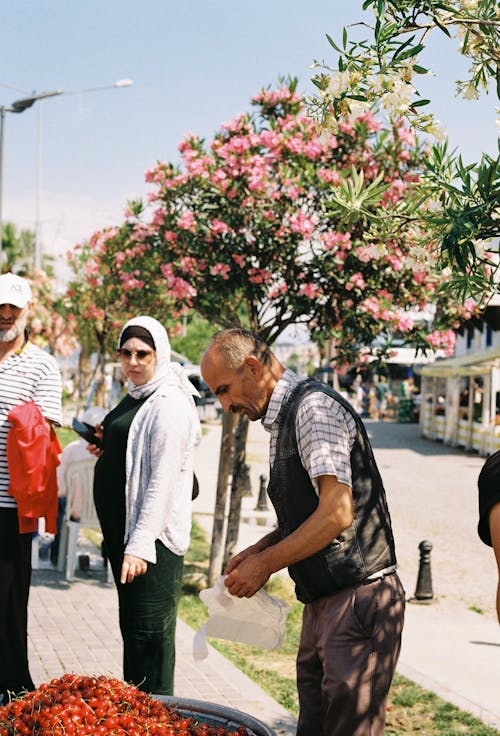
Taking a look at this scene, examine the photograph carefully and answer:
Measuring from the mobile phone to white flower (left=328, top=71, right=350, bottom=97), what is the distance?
2218 millimetres

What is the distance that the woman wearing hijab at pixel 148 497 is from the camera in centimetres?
410

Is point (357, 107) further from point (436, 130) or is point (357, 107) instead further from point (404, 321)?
point (404, 321)

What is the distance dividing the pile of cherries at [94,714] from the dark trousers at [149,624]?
3.88ft

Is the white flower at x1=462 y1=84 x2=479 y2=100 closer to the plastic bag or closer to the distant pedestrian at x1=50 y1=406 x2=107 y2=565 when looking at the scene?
the plastic bag

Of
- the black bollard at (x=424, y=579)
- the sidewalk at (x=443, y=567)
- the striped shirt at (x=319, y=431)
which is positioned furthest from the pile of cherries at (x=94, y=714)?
the black bollard at (x=424, y=579)

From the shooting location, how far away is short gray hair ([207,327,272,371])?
307 centimetres

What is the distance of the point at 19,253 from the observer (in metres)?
52.8

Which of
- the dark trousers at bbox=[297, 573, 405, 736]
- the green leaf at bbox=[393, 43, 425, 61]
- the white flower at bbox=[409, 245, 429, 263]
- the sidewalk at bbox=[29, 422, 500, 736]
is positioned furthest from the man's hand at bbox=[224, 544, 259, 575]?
the sidewalk at bbox=[29, 422, 500, 736]

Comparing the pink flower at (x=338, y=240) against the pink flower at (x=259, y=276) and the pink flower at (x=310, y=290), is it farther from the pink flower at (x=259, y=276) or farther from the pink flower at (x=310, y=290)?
the pink flower at (x=259, y=276)

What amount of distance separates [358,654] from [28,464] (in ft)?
6.72

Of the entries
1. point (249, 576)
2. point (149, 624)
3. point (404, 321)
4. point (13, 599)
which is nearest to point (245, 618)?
point (249, 576)

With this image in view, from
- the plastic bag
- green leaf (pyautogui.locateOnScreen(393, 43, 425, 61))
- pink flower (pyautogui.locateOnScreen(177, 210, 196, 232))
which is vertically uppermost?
pink flower (pyautogui.locateOnScreen(177, 210, 196, 232))

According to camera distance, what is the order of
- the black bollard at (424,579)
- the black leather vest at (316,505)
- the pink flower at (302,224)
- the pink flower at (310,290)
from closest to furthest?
1. the black leather vest at (316,505)
2. the pink flower at (302,224)
3. the pink flower at (310,290)
4. the black bollard at (424,579)

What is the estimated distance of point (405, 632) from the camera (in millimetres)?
7672
